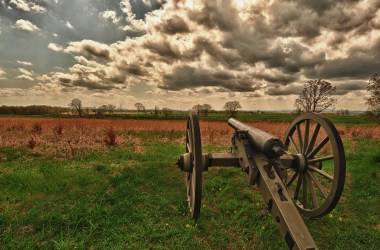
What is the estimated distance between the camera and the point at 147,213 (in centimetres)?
439

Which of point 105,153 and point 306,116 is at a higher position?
point 306,116

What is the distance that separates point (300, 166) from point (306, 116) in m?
0.86

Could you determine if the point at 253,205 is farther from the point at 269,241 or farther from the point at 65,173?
the point at 65,173

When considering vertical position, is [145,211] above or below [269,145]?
below

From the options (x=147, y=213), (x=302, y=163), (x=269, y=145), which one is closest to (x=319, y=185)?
(x=302, y=163)

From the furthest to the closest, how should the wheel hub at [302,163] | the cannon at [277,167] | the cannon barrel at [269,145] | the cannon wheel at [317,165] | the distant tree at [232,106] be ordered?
the distant tree at [232,106], the wheel hub at [302,163], the cannon wheel at [317,165], the cannon barrel at [269,145], the cannon at [277,167]

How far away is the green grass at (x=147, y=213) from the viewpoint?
11.9 ft

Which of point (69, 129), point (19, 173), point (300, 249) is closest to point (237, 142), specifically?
point (300, 249)

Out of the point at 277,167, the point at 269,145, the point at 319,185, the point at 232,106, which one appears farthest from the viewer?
the point at 232,106

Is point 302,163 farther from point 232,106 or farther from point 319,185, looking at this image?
point 232,106

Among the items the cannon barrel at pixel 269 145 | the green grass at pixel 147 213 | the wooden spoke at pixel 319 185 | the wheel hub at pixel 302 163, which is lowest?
the green grass at pixel 147 213

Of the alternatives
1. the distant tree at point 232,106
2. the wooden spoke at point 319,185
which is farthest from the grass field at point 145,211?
the distant tree at point 232,106

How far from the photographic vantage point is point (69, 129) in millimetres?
15477

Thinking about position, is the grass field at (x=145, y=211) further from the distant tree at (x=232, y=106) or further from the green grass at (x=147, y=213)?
the distant tree at (x=232, y=106)
